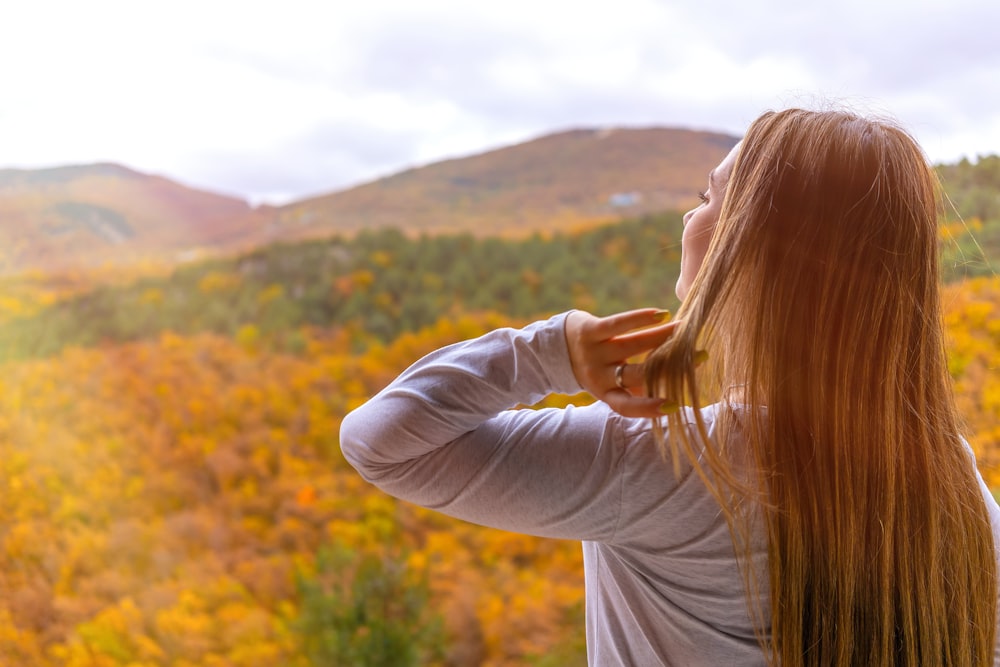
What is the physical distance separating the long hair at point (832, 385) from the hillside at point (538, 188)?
7.48 ft

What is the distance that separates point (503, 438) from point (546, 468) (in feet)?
0.13

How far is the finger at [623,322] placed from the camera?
0.50 meters

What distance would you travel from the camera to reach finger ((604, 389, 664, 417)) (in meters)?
0.48

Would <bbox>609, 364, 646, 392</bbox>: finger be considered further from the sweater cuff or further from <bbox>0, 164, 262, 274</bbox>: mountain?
<bbox>0, 164, 262, 274</bbox>: mountain

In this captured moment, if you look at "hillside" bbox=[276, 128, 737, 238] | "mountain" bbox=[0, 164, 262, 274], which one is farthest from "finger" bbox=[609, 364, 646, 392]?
"hillside" bbox=[276, 128, 737, 238]

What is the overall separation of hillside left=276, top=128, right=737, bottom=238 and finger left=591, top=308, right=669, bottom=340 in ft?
7.76

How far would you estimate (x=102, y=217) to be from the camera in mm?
2332

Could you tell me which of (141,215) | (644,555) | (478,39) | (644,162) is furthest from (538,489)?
(644,162)

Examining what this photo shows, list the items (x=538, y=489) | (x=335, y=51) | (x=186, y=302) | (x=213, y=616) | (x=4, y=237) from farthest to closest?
(x=186, y=302) → (x=335, y=51) → (x=213, y=616) → (x=4, y=237) → (x=538, y=489)

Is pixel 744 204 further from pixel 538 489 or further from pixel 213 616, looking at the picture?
pixel 213 616

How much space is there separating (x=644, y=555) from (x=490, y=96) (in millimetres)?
2234

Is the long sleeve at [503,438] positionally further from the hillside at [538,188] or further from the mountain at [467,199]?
the hillside at [538,188]

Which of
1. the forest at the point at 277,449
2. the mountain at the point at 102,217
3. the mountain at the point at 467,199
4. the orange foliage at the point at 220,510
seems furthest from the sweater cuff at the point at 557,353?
the mountain at the point at 467,199

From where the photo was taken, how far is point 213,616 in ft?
7.15
